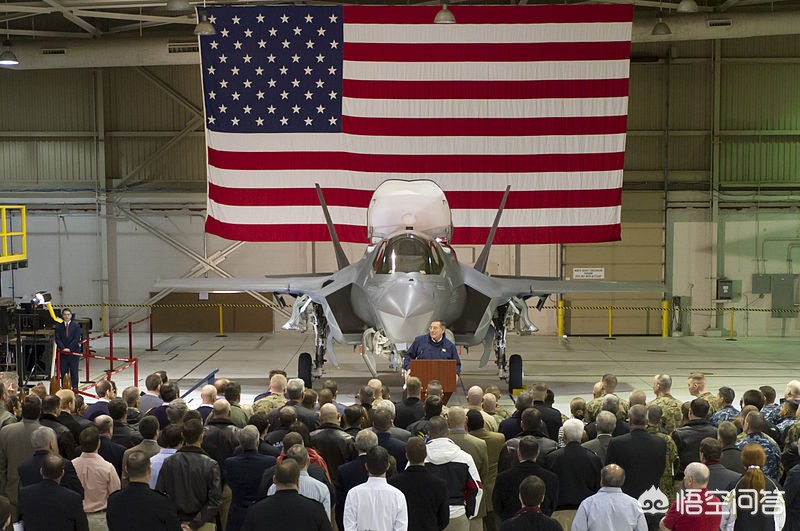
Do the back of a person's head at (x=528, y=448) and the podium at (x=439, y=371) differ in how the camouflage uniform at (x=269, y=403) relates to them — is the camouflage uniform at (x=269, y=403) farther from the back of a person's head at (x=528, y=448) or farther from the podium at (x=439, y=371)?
the podium at (x=439, y=371)

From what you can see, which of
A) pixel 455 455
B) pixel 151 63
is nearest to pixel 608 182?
pixel 151 63

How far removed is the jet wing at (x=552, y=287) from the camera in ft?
47.1

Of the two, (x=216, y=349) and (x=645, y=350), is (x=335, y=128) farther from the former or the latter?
(x=645, y=350)

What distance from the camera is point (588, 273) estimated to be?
22.8 meters

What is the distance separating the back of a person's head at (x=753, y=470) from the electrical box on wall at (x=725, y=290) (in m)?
17.9

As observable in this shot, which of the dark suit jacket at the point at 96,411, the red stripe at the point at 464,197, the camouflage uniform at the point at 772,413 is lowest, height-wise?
the camouflage uniform at the point at 772,413

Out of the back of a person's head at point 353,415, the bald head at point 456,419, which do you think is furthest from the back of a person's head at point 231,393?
the bald head at point 456,419

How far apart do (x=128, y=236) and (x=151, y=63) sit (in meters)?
4.72

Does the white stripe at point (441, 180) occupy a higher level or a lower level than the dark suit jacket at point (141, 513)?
higher

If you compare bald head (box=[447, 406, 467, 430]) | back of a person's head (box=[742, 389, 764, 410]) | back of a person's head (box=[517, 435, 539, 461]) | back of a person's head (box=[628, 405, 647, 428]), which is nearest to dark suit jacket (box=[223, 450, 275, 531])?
bald head (box=[447, 406, 467, 430])

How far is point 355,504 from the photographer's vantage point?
5266mm

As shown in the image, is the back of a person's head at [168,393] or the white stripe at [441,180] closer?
the back of a person's head at [168,393]

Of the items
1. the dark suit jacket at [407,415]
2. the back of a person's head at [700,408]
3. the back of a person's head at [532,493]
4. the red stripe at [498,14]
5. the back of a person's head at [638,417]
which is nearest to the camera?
the back of a person's head at [532,493]

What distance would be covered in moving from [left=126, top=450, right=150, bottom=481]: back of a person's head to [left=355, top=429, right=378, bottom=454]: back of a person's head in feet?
4.41
